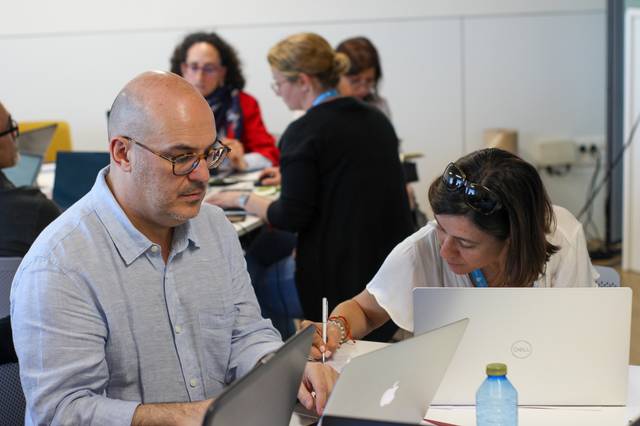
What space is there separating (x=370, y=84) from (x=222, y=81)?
0.75m

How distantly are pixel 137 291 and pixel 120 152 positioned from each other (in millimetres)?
280

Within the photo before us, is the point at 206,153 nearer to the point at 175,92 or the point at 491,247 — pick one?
the point at 175,92

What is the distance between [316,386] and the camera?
1.87m

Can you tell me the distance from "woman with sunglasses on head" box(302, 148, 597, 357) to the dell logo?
0.39m

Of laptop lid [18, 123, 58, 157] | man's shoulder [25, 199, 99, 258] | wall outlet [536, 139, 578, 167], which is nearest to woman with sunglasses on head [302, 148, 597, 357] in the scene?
man's shoulder [25, 199, 99, 258]

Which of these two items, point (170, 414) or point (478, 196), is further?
point (478, 196)

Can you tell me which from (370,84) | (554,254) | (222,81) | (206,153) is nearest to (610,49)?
(370,84)

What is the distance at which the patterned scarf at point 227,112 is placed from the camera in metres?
4.74

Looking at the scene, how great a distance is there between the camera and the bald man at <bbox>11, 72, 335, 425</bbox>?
1761 mm

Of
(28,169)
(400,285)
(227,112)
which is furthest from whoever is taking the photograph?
(227,112)

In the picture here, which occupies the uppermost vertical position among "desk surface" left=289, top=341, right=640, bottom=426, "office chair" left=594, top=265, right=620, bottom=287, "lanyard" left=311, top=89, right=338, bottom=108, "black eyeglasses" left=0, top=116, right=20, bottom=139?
"lanyard" left=311, top=89, right=338, bottom=108

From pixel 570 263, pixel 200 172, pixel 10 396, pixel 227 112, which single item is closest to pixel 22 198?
pixel 10 396

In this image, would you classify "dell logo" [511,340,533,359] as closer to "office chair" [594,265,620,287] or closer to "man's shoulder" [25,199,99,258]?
"office chair" [594,265,620,287]

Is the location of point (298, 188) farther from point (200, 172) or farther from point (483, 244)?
point (200, 172)
